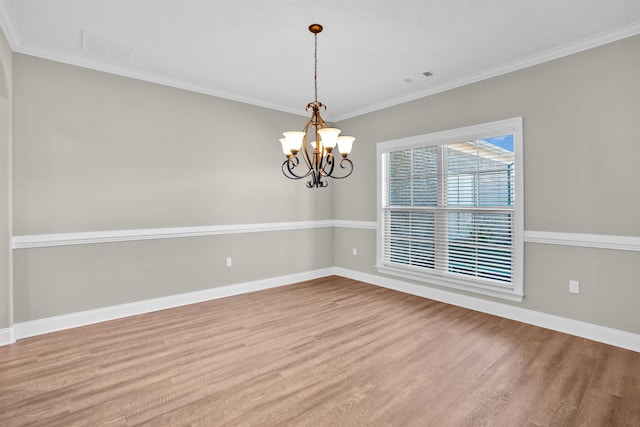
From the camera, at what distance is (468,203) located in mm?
3879

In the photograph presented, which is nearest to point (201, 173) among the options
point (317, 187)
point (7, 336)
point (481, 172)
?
point (317, 187)

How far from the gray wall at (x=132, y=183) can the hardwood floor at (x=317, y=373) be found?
0.53 meters

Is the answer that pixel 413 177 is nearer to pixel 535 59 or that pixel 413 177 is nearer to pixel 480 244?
pixel 480 244

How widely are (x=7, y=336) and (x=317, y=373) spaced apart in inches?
111

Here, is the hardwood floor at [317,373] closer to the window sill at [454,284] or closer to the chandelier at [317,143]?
the window sill at [454,284]

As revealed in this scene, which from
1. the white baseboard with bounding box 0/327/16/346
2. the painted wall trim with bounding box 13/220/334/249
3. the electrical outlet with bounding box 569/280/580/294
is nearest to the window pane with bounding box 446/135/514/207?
the electrical outlet with bounding box 569/280/580/294

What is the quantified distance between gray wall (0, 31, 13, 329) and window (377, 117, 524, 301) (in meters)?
4.19

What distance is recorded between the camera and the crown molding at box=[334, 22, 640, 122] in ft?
9.14

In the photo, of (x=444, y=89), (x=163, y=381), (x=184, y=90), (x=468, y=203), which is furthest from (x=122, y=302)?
(x=444, y=89)

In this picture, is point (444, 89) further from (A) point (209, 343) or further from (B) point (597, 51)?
(A) point (209, 343)

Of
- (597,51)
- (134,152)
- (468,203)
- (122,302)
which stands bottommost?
(122,302)

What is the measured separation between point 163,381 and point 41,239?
6.63 feet

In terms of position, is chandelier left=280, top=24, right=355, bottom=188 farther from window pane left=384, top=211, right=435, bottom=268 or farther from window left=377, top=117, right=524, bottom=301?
window pane left=384, top=211, right=435, bottom=268

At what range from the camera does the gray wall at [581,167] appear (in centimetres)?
280
